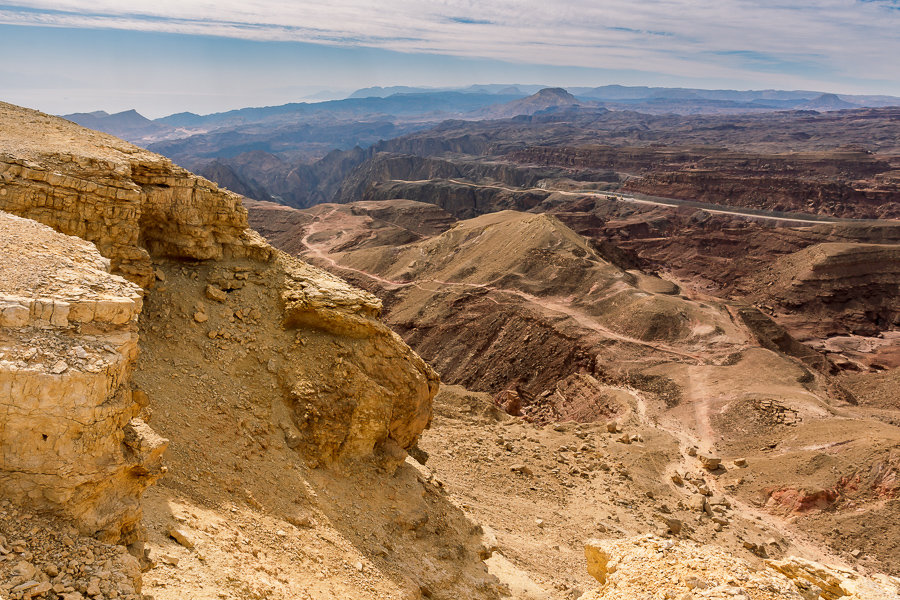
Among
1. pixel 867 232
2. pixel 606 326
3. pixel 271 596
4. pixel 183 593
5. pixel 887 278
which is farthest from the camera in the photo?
pixel 867 232

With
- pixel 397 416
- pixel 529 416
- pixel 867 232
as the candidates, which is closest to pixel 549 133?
pixel 867 232

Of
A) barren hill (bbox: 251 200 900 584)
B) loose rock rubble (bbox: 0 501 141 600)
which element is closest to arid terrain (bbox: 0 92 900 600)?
loose rock rubble (bbox: 0 501 141 600)

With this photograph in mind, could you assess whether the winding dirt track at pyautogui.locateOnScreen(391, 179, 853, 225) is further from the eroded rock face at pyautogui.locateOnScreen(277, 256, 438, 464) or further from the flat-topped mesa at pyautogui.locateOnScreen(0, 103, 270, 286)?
the flat-topped mesa at pyautogui.locateOnScreen(0, 103, 270, 286)

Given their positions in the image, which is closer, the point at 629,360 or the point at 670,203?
the point at 629,360

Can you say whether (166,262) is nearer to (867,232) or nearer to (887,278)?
(887,278)

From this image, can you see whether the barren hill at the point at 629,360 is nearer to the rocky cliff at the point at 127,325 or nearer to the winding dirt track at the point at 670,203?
the rocky cliff at the point at 127,325

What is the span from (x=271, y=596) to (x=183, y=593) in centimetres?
132

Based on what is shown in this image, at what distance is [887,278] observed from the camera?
51.6 m

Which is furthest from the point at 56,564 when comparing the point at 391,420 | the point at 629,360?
the point at 629,360

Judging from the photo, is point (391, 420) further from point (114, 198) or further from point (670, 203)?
point (670, 203)

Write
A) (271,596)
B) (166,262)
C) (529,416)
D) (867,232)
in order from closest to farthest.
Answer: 1. (271,596)
2. (166,262)
3. (529,416)
4. (867,232)

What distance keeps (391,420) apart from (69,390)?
27.1 ft

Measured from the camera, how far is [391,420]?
13258mm

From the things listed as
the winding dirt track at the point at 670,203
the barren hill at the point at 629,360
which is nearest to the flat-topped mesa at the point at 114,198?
the barren hill at the point at 629,360
